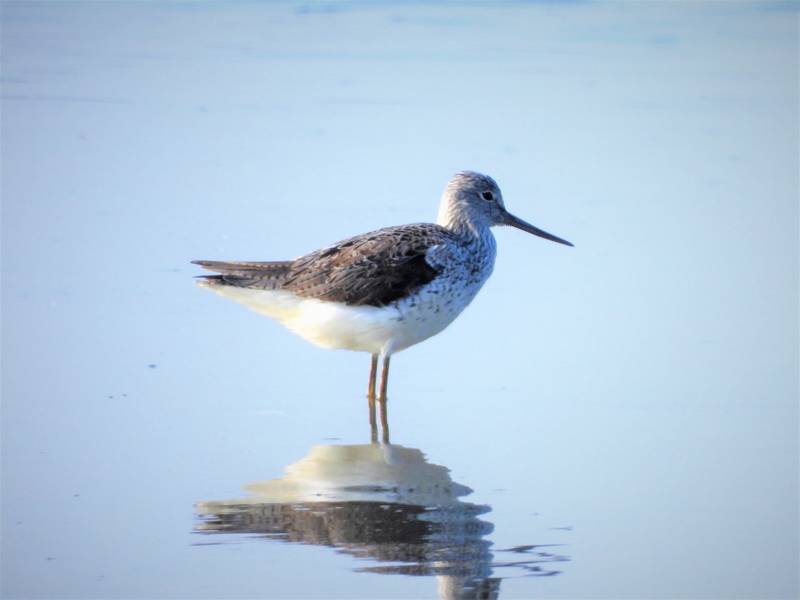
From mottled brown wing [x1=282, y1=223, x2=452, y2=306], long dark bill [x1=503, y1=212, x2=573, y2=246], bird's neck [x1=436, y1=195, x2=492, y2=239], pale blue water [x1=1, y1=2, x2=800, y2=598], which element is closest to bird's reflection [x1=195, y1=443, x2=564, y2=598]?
pale blue water [x1=1, y1=2, x2=800, y2=598]

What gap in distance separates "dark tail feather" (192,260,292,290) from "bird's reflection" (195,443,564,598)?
142 centimetres

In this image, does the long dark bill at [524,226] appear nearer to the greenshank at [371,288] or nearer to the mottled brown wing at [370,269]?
the greenshank at [371,288]

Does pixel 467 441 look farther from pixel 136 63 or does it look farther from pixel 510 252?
pixel 136 63

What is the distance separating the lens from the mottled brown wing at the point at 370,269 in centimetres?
737

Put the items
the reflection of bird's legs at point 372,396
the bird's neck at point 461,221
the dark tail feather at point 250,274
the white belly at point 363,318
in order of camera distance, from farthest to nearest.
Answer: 1. the bird's neck at point 461,221
2. the dark tail feather at point 250,274
3. the white belly at point 363,318
4. the reflection of bird's legs at point 372,396

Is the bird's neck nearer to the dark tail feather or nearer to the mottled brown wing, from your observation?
the mottled brown wing

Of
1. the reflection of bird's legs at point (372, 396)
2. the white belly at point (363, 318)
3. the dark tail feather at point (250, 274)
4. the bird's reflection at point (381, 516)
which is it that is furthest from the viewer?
the dark tail feather at point (250, 274)

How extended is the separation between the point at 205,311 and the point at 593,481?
3.03 meters

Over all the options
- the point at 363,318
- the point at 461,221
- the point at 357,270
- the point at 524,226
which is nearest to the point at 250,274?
the point at 357,270

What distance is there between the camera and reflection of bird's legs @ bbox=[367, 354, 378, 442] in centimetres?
682

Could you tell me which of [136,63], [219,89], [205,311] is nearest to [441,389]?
[205,311]

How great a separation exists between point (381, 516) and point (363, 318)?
1.89 m

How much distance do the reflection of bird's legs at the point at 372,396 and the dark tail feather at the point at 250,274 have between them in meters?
0.65

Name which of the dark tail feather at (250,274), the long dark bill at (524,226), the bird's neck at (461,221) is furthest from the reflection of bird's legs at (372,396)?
the long dark bill at (524,226)
